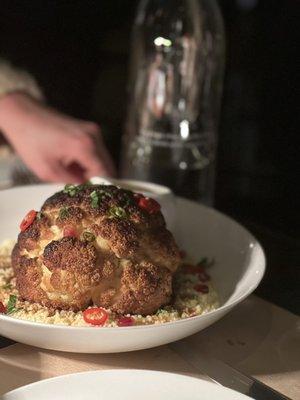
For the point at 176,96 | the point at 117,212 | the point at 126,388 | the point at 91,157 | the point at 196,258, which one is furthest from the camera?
the point at 176,96

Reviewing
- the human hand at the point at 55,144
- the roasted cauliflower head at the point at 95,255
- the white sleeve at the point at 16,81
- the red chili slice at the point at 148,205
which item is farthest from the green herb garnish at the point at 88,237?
the white sleeve at the point at 16,81

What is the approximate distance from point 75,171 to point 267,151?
1.84 feet

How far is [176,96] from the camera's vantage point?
1853mm

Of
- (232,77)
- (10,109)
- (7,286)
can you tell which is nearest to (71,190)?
(7,286)

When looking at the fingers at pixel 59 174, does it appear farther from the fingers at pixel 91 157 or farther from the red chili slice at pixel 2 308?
the red chili slice at pixel 2 308

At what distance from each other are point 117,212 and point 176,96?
99 cm

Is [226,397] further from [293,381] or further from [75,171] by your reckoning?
[75,171]

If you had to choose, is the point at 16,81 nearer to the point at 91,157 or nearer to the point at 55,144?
the point at 55,144

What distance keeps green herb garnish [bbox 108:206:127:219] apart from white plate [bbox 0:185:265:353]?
0.19 metres

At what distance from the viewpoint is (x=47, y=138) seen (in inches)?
61.5

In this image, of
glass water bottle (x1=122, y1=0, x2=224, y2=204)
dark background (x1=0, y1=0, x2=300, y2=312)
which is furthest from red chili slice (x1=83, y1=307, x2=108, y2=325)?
glass water bottle (x1=122, y1=0, x2=224, y2=204)

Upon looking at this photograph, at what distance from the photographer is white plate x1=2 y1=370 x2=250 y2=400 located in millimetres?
669

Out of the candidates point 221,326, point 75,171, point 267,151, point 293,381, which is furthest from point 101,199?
point 267,151

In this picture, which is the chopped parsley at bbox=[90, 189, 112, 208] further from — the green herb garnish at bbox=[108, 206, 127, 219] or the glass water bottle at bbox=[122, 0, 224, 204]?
the glass water bottle at bbox=[122, 0, 224, 204]
